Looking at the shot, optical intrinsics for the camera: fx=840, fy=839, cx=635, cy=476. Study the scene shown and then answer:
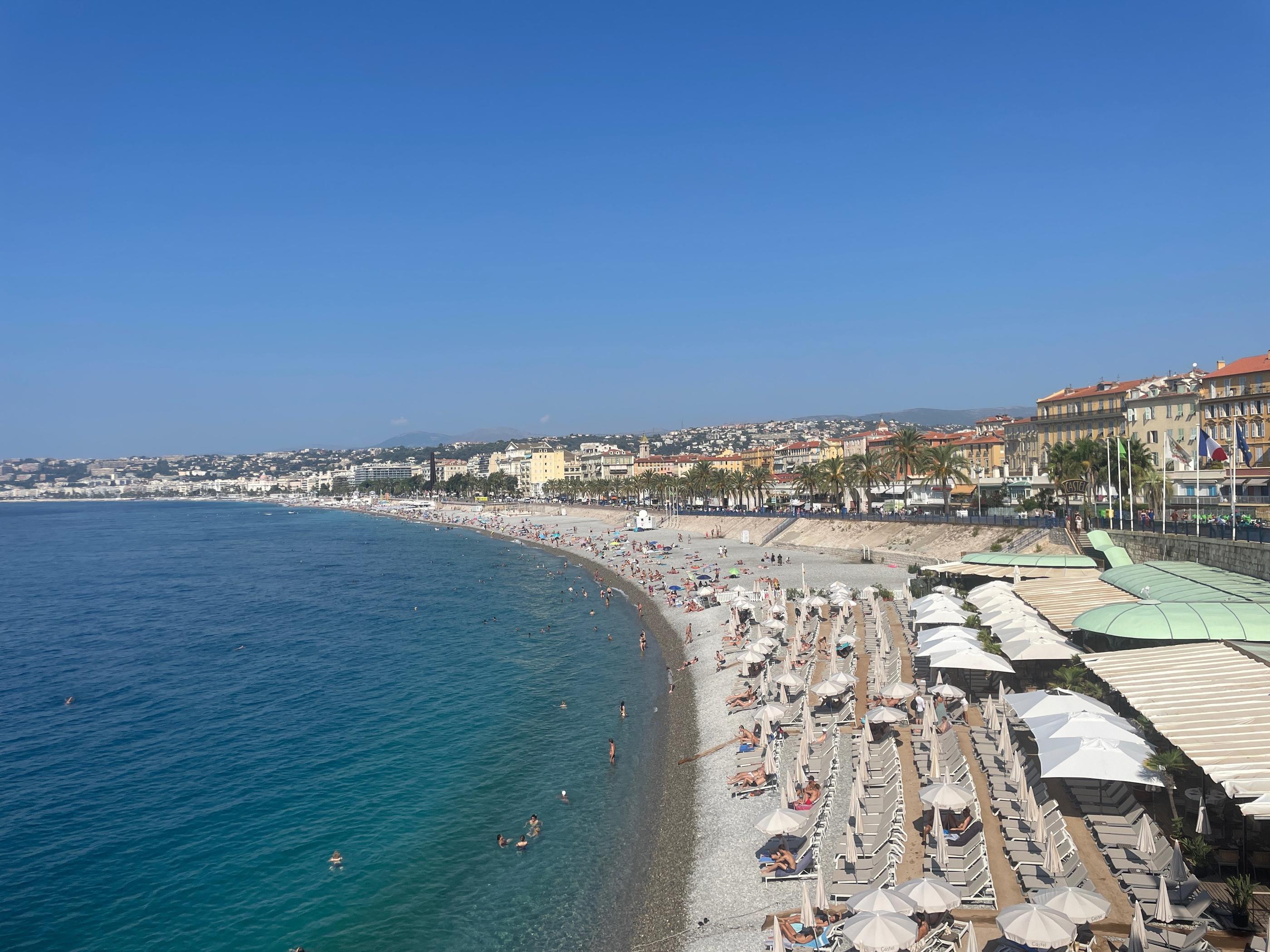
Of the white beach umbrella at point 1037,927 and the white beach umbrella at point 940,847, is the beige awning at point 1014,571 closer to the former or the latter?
the white beach umbrella at point 940,847

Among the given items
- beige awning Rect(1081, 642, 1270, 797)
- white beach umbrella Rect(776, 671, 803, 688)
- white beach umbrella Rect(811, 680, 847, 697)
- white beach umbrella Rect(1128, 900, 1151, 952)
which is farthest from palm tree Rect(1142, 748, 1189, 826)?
white beach umbrella Rect(776, 671, 803, 688)

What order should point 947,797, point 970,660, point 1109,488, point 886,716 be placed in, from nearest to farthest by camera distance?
point 947,797
point 886,716
point 970,660
point 1109,488

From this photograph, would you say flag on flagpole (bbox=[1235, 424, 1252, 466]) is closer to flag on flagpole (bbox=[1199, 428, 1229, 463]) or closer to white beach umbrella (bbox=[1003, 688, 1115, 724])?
flag on flagpole (bbox=[1199, 428, 1229, 463])

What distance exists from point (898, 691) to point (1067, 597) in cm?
919

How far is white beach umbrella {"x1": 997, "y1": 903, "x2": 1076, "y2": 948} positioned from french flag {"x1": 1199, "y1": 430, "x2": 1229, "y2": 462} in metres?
22.9

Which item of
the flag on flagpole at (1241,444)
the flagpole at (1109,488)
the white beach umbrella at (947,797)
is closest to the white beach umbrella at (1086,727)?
the white beach umbrella at (947,797)

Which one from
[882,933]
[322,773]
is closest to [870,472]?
[322,773]

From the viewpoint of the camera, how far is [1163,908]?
1180 cm

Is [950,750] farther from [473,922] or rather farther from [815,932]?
[473,922]

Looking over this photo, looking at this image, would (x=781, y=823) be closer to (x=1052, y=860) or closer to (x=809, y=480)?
(x=1052, y=860)

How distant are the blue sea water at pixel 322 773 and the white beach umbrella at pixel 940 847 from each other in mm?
6541

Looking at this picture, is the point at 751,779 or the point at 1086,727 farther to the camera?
the point at 751,779

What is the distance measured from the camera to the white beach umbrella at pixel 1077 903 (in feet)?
38.2

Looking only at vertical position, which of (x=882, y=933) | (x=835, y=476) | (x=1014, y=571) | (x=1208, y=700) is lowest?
(x=882, y=933)
